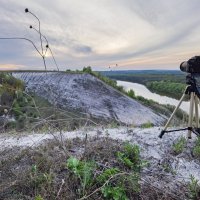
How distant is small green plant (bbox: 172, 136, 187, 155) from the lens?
18.8 ft

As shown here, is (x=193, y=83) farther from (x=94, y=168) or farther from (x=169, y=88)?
(x=169, y=88)

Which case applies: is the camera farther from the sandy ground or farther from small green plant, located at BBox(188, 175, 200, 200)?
small green plant, located at BBox(188, 175, 200, 200)

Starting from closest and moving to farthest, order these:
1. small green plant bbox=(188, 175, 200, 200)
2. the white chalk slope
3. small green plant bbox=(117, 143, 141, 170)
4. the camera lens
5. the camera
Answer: small green plant bbox=(188, 175, 200, 200) → small green plant bbox=(117, 143, 141, 170) → the camera → the camera lens → the white chalk slope

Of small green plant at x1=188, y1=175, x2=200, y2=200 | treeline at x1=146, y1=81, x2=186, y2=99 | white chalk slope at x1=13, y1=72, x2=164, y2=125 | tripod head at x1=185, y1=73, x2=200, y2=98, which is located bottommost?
treeline at x1=146, y1=81, x2=186, y2=99

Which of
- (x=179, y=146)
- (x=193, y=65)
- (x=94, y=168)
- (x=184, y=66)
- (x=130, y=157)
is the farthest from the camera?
(x=184, y=66)

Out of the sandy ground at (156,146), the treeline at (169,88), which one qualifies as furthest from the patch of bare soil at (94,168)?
the treeline at (169,88)

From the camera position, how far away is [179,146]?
5.77 m

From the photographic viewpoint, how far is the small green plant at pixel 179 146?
5.72 meters

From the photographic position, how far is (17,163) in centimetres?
492

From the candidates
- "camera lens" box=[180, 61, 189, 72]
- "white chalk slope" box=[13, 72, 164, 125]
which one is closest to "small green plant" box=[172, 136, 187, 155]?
"camera lens" box=[180, 61, 189, 72]

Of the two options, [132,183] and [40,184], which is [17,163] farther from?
[132,183]

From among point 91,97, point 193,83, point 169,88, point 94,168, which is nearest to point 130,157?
point 94,168

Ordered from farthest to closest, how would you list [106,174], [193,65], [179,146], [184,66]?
[184,66] → [193,65] → [179,146] → [106,174]

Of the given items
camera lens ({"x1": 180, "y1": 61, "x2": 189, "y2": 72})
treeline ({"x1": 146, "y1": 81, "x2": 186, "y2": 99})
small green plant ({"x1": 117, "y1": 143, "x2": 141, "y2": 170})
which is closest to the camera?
small green plant ({"x1": 117, "y1": 143, "x2": 141, "y2": 170})
